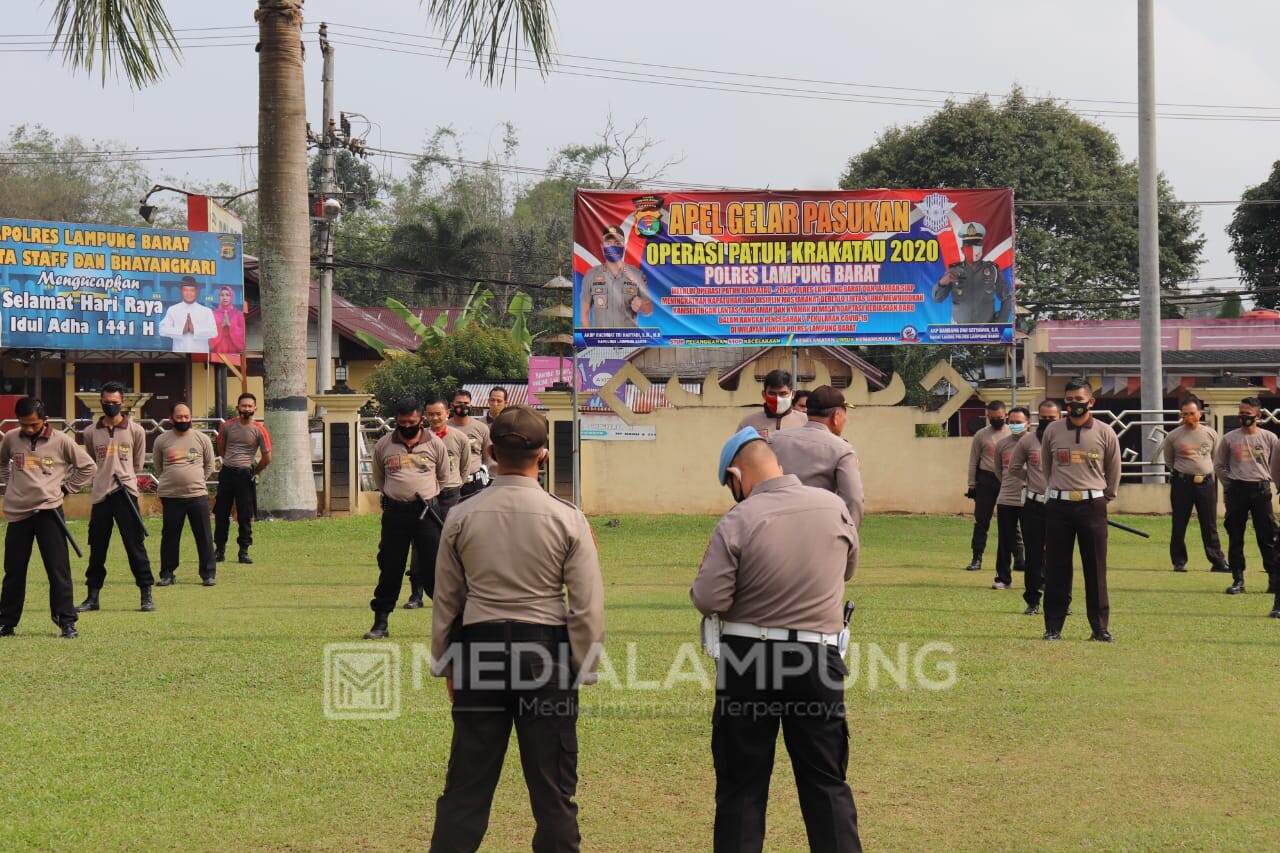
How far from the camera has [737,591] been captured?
5164mm

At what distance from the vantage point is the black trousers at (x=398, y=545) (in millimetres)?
10711

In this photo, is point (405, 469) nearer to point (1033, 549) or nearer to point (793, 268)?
point (1033, 549)

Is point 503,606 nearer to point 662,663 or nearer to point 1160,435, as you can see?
point 662,663

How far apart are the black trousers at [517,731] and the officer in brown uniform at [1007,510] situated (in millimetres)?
10027

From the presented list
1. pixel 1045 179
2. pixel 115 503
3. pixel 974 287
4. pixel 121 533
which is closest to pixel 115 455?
pixel 115 503

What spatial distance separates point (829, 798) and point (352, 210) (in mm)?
58530

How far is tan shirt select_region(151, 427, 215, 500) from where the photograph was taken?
14398 mm

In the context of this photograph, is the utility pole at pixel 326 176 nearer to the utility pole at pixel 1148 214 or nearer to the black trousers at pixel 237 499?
the black trousers at pixel 237 499

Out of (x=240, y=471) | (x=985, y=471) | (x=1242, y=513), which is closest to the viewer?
(x=1242, y=513)

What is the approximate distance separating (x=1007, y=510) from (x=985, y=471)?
61.7 inches

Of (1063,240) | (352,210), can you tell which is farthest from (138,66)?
(352,210)

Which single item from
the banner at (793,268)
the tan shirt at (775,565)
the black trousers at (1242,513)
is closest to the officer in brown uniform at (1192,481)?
the black trousers at (1242,513)

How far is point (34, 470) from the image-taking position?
35.4 ft

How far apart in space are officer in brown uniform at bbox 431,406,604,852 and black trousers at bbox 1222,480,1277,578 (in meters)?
11.3
